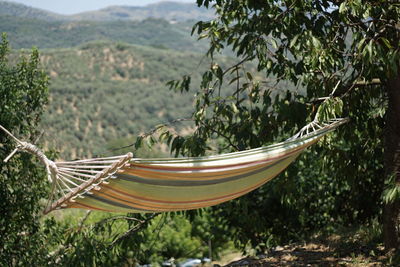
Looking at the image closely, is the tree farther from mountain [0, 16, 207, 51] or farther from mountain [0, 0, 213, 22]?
mountain [0, 0, 213, 22]

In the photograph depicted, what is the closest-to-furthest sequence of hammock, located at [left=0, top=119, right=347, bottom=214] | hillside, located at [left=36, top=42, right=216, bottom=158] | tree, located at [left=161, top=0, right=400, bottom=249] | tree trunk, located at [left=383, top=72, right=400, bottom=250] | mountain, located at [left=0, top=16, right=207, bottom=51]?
1. hammock, located at [left=0, top=119, right=347, bottom=214]
2. tree, located at [left=161, top=0, right=400, bottom=249]
3. tree trunk, located at [left=383, top=72, right=400, bottom=250]
4. hillside, located at [left=36, top=42, right=216, bottom=158]
5. mountain, located at [left=0, top=16, right=207, bottom=51]

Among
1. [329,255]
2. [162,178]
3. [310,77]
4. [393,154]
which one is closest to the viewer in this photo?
[162,178]

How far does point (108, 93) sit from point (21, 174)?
25.2 meters

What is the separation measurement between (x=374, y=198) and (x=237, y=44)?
2.19 m

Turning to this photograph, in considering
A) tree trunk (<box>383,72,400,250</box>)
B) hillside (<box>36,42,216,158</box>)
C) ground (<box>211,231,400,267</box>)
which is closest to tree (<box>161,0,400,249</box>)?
tree trunk (<box>383,72,400,250</box>)

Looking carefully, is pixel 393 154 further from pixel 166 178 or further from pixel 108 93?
pixel 108 93

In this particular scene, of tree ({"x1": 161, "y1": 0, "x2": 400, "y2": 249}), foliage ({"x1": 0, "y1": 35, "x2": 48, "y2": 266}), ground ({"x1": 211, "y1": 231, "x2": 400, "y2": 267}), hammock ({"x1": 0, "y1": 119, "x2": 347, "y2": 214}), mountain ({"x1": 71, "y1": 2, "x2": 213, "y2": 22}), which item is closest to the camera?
hammock ({"x1": 0, "y1": 119, "x2": 347, "y2": 214})

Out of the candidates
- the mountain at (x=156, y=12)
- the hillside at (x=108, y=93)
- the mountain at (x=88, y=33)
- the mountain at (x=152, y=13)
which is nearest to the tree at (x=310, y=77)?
the hillside at (x=108, y=93)

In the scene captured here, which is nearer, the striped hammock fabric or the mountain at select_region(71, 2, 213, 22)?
the striped hammock fabric

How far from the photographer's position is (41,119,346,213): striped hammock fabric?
2.00 metres

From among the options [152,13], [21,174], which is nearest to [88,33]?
[21,174]

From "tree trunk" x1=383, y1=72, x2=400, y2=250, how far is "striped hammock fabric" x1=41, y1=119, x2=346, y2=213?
510 mm

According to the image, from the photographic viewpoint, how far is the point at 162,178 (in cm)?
212

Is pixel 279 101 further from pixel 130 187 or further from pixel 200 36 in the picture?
pixel 130 187
